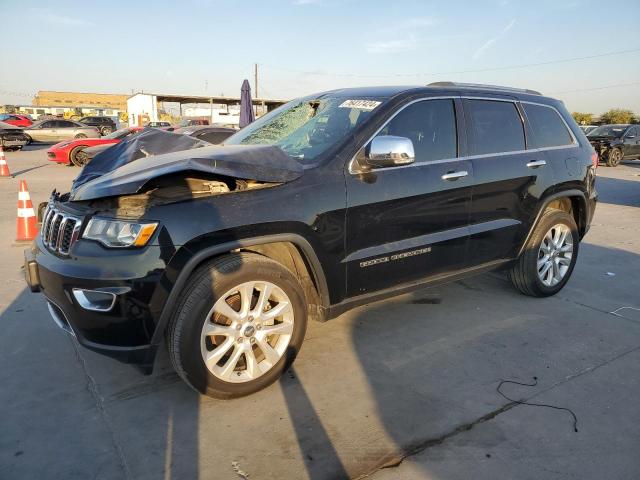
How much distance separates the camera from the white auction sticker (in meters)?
3.35

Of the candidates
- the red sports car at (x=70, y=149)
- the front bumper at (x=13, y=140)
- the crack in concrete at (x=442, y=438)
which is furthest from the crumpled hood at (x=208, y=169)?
the front bumper at (x=13, y=140)

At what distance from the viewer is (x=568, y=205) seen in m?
4.64

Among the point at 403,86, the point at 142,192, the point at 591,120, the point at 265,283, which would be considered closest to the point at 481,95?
the point at 403,86

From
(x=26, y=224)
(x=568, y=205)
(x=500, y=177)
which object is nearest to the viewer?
(x=500, y=177)

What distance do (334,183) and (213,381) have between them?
54.2 inches

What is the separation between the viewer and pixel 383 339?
362cm

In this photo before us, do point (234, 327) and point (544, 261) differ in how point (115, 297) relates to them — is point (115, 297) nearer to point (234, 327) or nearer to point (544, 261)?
point (234, 327)

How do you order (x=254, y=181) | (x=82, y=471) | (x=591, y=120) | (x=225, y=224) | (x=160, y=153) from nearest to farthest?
(x=82, y=471)
(x=225, y=224)
(x=254, y=181)
(x=160, y=153)
(x=591, y=120)

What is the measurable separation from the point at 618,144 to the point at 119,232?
65.0 ft

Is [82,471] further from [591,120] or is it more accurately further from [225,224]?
[591,120]

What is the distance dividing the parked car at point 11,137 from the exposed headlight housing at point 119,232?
21.8 m

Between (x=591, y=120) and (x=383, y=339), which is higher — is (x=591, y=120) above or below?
above

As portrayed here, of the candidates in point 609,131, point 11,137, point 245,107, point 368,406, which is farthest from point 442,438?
point 11,137

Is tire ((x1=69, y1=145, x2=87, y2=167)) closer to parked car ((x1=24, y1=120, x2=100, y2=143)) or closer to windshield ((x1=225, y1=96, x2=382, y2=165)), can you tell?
parked car ((x1=24, y1=120, x2=100, y2=143))
